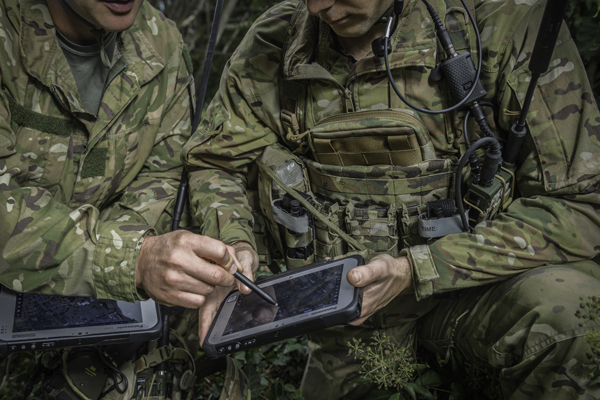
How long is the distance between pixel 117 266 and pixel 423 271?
114 cm

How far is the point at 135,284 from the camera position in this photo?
1.73 m

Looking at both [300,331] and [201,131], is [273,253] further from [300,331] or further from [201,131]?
[300,331]

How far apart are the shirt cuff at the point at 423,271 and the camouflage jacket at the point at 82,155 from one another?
1.02 m

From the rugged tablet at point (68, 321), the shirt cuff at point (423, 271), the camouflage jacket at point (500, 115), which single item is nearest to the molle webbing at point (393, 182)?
the camouflage jacket at point (500, 115)

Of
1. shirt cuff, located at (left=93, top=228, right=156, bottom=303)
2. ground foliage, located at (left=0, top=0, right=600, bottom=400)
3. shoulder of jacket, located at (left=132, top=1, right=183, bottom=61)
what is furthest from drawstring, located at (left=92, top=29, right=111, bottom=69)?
ground foliage, located at (left=0, top=0, right=600, bottom=400)

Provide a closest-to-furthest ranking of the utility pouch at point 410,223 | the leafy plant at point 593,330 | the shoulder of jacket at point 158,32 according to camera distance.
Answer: the leafy plant at point 593,330, the utility pouch at point 410,223, the shoulder of jacket at point 158,32

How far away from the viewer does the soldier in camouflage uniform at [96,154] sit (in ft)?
5.66

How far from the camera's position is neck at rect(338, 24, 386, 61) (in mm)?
1991

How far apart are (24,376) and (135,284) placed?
1.73 meters

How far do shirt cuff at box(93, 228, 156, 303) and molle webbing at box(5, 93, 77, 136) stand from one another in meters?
0.80

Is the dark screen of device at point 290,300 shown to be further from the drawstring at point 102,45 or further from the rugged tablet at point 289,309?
the drawstring at point 102,45

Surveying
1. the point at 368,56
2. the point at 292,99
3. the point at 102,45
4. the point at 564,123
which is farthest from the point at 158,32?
the point at 564,123

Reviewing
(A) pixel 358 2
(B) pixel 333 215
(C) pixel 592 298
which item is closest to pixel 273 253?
(B) pixel 333 215

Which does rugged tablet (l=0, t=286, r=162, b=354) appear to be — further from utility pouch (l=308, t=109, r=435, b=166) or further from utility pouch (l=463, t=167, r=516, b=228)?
utility pouch (l=463, t=167, r=516, b=228)
